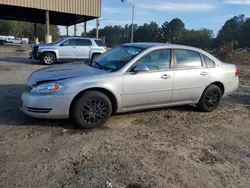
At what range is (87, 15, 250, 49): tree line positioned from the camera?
7238cm

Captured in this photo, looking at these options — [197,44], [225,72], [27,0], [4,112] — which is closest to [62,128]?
[4,112]

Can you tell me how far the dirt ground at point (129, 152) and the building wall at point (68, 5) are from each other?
18.2 metres

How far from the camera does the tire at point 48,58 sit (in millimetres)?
14031

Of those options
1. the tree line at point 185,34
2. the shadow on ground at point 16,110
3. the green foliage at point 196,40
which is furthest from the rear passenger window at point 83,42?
the green foliage at point 196,40

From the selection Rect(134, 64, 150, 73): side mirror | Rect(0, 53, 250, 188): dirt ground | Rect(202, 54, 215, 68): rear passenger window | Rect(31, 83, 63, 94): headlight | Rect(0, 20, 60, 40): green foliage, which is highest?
Rect(0, 20, 60, 40): green foliage

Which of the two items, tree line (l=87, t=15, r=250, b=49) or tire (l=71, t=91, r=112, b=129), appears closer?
tire (l=71, t=91, r=112, b=129)

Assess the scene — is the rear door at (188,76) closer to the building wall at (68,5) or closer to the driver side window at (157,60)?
the driver side window at (157,60)

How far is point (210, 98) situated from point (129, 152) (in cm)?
295

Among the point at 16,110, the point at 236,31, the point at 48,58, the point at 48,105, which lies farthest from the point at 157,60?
the point at 236,31

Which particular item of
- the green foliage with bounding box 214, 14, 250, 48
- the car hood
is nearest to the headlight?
the car hood

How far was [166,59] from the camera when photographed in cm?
525

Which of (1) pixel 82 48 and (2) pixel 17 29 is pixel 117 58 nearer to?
(1) pixel 82 48

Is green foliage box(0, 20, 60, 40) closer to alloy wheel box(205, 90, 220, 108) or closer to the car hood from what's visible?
the car hood

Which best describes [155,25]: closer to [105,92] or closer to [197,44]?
[197,44]
